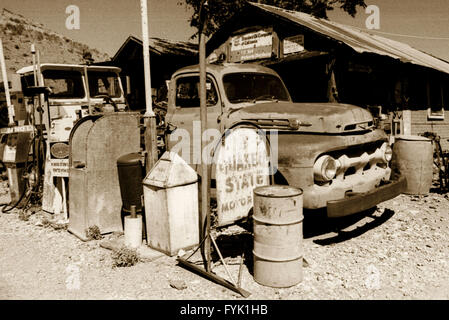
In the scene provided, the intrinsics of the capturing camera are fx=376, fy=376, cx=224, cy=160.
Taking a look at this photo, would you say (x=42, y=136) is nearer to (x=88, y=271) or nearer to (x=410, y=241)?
(x=88, y=271)

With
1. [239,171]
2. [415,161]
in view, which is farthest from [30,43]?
[239,171]

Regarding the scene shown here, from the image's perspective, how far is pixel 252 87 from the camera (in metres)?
5.62

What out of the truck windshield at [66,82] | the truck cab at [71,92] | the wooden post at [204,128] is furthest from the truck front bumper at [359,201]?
→ the truck windshield at [66,82]

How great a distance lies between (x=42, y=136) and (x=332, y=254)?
219 inches

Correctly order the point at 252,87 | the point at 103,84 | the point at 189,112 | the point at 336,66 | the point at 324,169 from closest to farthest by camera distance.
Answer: the point at 324,169 < the point at 189,112 < the point at 252,87 < the point at 103,84 < the point at 336,66

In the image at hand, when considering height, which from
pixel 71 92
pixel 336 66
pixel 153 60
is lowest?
pixel 71 92

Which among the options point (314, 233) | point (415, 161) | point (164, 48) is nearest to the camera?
point (314, 233)

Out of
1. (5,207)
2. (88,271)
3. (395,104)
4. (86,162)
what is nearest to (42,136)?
(5,207)

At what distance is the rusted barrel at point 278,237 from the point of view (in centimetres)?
354

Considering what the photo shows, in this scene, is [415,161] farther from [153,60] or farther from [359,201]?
[153,60]

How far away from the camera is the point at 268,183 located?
14.0ft

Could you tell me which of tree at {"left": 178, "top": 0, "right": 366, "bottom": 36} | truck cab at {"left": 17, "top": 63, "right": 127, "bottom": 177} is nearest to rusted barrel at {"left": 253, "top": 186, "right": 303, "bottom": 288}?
truck cab at {"left": 17, "top": 63, "right": 127, "bottom": 177}

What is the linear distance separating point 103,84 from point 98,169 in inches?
160

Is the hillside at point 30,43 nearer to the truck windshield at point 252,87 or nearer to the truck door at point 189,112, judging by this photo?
the truck door at point 189,112
